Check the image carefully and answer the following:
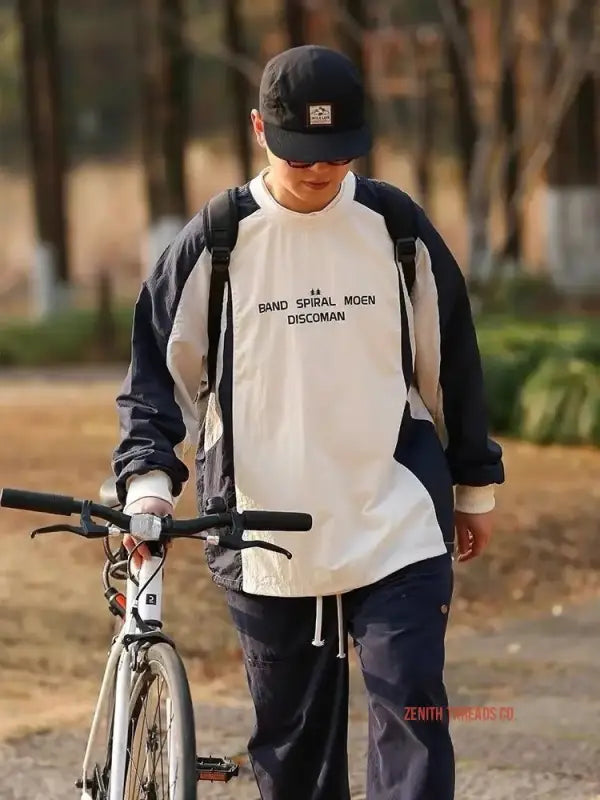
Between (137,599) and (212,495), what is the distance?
1.46 ft

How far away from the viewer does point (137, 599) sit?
12.1ft

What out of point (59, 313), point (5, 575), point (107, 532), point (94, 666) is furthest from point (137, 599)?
point (59, 313)

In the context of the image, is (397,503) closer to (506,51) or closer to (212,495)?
(212,495)

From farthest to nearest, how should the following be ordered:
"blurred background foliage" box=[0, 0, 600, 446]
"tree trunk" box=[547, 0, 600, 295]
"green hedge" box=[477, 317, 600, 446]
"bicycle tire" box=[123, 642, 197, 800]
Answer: "tree trunk" box=[547, 0, 600, 295] → "blurred background foliage" box=[0, 0, 600, 446] → "green hedge" box=[477, 317, 600, 446] → "bicycle tire" box=[123, 642, 197, 800]

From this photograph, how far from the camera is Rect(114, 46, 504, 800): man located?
387 cm

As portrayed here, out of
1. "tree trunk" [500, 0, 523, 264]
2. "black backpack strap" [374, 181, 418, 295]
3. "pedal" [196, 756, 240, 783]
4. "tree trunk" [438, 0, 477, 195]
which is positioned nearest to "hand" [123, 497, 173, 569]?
"pedal" [196, 756, 240, 783]

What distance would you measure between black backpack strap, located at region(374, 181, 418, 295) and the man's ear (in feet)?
0.93

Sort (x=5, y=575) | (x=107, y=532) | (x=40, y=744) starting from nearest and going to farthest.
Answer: (x=107, y=532) < (x=40, y=744) < (x=5, y=575)

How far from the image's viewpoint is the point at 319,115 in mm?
3766

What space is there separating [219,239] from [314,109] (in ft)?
1.12

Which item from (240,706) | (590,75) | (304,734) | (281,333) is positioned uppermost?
(281,333)

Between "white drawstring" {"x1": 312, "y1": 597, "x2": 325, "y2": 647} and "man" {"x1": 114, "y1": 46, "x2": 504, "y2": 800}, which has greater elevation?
"man" {"x1": 114, "y1": 46, "x2": 504, "y2": 800}

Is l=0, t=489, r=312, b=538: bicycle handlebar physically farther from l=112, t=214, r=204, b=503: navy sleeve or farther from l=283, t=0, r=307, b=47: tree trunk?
l=283, t=0, r=307, b=47: tree trunk

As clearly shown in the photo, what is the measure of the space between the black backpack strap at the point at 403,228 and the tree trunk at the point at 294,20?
889 inches
